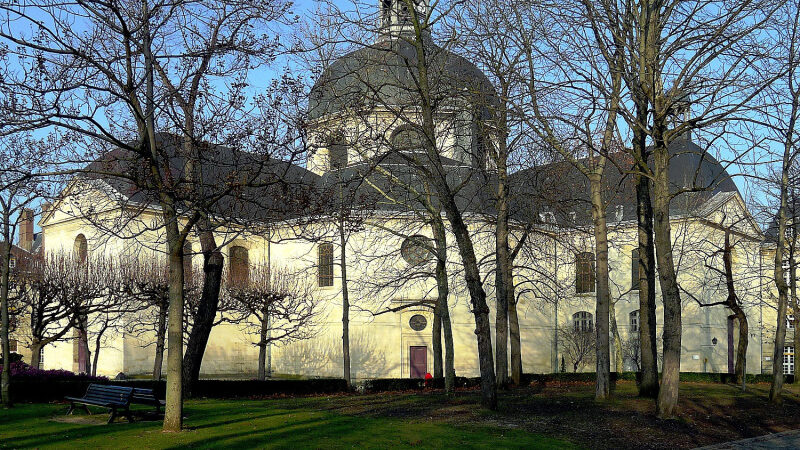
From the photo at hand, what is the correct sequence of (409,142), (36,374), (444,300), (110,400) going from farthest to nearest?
(444,300) < (36,374) < (409,142) < (110,400)

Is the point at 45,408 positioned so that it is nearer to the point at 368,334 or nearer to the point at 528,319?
the point at 368,334

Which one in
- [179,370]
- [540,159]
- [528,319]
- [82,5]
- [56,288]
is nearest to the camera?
[82,5]

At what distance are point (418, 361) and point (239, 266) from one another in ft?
34.1

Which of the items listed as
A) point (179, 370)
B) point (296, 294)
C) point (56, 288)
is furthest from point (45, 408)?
point (296, 294)

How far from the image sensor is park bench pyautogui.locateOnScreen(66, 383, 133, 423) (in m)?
12.9

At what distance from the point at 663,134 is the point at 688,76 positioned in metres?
1.31

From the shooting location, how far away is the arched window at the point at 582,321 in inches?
1704

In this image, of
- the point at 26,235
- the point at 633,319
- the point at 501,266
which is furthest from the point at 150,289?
the point at 26,235

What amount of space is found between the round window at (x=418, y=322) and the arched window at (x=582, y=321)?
9.37m

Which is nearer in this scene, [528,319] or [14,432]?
[14,432]

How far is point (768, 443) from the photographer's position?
498 inches

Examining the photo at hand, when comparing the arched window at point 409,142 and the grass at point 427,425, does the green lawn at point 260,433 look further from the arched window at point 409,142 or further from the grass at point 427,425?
the arched window at point 409,142

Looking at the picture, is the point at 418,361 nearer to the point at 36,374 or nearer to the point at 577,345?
the point at 577,345

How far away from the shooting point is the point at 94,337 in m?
38.7
